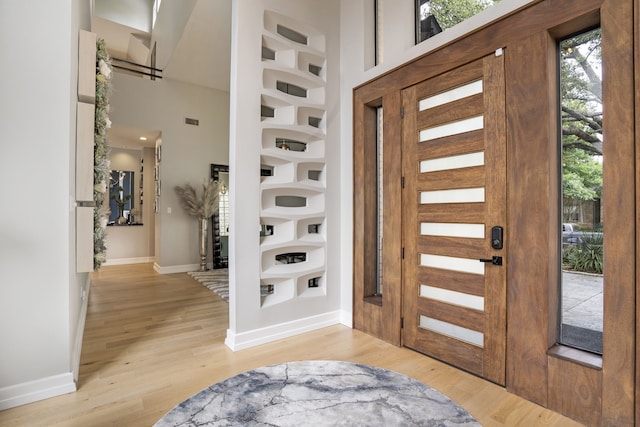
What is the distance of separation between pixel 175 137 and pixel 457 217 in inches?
227

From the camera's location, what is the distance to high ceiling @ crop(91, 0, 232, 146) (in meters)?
4.50

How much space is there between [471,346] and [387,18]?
297 cm

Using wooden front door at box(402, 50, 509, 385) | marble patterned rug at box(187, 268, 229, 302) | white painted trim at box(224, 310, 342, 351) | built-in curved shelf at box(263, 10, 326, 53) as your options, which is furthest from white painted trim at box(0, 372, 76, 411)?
built-in curved shelf at box(263, 10, 326, 53)

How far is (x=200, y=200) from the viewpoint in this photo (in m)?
6.43

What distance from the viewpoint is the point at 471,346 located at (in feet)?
7.61

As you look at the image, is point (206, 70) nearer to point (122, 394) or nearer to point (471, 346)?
point (122, 394)

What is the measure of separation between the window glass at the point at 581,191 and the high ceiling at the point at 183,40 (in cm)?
401

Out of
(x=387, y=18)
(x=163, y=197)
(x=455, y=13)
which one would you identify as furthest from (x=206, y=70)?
(x=455, y=13)

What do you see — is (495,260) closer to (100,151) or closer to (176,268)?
(100,151)

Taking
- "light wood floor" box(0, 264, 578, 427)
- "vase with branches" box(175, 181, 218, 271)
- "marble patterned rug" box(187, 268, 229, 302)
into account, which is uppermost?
"vase with branches" box(175, 181, 218, 271)

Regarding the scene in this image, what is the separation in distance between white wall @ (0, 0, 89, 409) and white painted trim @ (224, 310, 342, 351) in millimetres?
1129

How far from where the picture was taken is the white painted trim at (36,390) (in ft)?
6.22

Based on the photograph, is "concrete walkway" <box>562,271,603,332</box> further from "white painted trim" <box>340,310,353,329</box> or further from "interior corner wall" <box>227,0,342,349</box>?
"interior corner wall" <box>227,0,342,349</box>

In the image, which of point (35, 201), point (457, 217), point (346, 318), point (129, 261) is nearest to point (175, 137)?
point (129, 261)
